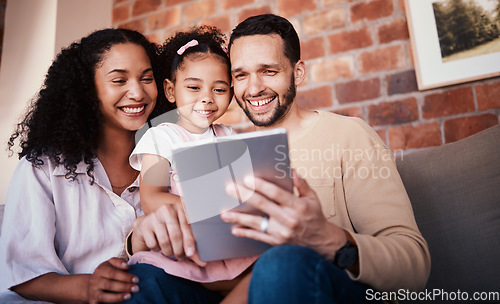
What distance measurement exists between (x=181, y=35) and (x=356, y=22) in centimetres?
77

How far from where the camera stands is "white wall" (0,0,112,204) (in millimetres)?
1911

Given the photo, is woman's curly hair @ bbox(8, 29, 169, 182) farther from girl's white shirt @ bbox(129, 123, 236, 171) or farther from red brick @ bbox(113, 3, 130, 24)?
red brick @ bbox(113, 3, 130, 24)

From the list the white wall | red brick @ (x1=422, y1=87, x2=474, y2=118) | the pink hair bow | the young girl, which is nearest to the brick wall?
red brick @ (x1=422, y1=87, x2=474, y2=118)

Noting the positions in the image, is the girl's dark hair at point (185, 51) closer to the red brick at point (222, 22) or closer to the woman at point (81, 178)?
the woman at point (81, 178)

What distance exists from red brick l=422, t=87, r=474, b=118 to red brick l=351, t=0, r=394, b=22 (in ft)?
1.35

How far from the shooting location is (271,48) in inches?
46.8

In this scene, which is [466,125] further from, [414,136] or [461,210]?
[461,210]

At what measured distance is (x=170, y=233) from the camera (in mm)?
823

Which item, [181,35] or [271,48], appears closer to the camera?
[271,48]

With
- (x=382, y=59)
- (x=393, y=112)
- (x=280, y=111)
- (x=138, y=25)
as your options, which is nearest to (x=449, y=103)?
(x=393, y=112)

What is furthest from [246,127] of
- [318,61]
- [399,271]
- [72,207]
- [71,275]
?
[399,271]

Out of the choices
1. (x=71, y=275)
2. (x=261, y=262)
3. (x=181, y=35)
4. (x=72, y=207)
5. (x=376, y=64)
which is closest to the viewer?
(x=261, y=262)

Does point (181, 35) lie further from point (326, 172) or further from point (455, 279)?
point (455, 279)

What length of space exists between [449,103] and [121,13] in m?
1.83
